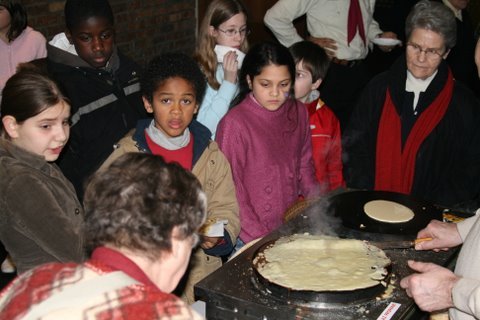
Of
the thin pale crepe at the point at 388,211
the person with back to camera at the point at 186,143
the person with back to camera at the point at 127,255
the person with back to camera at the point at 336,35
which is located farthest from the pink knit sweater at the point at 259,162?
the person with back to camera at the point at 336,35

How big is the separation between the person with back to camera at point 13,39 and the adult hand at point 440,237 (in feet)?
10.8

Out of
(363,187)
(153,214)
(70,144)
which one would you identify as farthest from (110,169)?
(363,187)

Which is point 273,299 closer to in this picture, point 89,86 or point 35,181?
point 35,181

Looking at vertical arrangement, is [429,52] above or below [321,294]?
above

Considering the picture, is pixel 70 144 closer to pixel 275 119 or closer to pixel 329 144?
pixel 275 119

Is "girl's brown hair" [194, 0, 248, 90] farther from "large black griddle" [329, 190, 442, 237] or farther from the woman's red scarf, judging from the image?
"large black griddle" [329, 190, 442, 237]

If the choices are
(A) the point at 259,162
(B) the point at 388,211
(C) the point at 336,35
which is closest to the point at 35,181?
(A) the point at 259,162

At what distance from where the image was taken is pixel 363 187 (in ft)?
12.4

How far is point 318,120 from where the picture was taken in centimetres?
393

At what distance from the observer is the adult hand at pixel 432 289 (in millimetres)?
2273

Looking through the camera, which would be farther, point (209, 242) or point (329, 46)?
point (329, 46)

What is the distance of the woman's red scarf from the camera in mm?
3672

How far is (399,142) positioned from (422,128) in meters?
0.16

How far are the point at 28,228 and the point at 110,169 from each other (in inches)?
33.8
